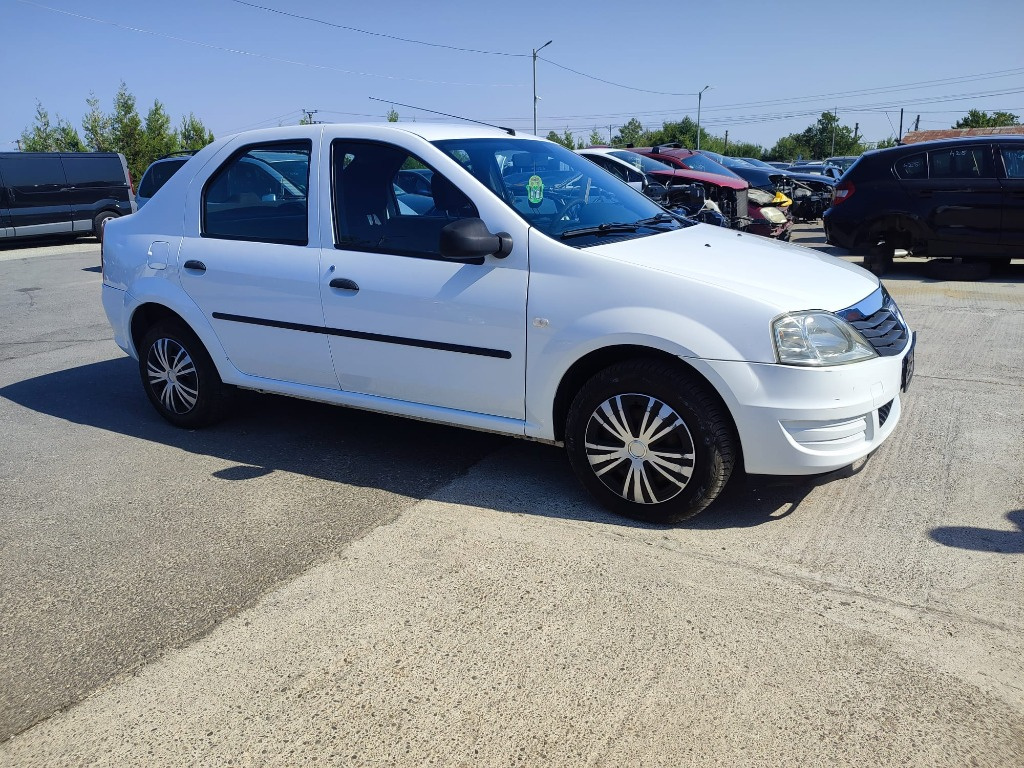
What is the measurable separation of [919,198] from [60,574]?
393 inches

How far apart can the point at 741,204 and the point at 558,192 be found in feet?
32.4

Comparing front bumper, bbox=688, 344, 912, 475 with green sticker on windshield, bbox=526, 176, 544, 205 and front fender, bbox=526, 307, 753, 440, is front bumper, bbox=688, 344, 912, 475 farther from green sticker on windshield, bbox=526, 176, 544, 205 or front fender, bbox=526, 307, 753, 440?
green sticker on windshield, bbox=526, 176, 544, 205

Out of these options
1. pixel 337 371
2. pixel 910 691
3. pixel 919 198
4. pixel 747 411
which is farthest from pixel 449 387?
pixel 919 198

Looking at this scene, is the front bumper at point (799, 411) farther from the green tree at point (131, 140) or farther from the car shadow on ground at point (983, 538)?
the green tree at point (131, 140)

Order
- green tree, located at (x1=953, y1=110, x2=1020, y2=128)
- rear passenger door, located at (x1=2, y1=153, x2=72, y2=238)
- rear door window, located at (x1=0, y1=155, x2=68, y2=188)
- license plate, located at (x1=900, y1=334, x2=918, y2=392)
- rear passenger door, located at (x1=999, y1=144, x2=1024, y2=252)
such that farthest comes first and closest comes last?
1. green tree, located at (x1=953, y1=110, x2=1020, y2=128)
2. rear passenger door, located at (x1=2, y1=153, x2=72, y2=238)
3. rear door window, located at (x1=0, y1=155, x2=68, y2=188)
4. rear passenger door, located at (x1=999, y1=144, x2=1024, y2=252)
5. license plate, located at (x1=900, y1=334, x2=918, y2=392)

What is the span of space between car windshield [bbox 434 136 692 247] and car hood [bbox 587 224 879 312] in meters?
0.18

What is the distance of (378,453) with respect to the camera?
5012 millimetres

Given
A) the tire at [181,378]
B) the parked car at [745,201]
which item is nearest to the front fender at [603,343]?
the tire at [181,378]

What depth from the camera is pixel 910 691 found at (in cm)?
272

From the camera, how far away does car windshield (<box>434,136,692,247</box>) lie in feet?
13.8

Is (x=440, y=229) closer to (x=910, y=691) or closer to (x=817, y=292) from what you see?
(x=817, y=292)

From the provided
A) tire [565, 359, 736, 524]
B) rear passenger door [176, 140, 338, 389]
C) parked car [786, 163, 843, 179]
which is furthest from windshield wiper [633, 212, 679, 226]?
parked car [786, 163, 843, 179]

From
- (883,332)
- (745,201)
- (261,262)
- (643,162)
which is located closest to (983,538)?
(883,332)

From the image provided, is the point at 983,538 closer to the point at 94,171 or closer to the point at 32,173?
the point at 32,173
